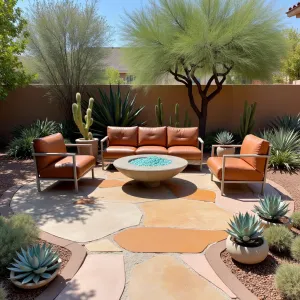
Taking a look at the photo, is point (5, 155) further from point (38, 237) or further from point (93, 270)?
point (93, 270)

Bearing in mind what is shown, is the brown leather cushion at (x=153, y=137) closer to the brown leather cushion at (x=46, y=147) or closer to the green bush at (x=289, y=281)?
the brown leather cushion at (x=46, y=147)

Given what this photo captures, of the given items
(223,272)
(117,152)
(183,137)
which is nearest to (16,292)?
(223,272)

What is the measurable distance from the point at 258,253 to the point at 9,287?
7.83 feet

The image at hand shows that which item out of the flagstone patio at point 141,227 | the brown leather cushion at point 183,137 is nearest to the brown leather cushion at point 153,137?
the brown leather cushion at point 183,137

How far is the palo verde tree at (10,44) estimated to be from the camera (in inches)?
272

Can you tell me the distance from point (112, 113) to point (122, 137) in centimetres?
218

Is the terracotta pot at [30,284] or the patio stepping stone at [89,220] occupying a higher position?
the terracotta pot at [30,284]

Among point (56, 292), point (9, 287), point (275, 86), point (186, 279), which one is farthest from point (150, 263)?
point (275, 86)

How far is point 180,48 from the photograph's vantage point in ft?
25.6

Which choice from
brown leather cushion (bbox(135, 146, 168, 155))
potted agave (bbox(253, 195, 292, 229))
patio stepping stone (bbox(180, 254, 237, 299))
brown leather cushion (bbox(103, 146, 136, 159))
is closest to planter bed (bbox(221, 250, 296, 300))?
patio stepping stone (bbox(180, 254, 237, 299))

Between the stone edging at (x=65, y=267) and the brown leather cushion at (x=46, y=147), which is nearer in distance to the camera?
the stone edging at (x=65, y=267)

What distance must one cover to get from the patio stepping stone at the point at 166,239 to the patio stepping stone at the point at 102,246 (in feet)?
0.30

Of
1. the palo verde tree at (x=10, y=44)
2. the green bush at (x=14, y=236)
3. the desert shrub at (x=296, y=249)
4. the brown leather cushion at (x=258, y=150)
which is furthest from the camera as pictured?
the palo verde tree at (x=10, y=44)

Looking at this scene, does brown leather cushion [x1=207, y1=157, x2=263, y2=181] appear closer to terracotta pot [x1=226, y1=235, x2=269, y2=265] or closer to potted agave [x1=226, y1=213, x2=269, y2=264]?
potted agave [x1=226, y1=213, x2=269, y2=264]
